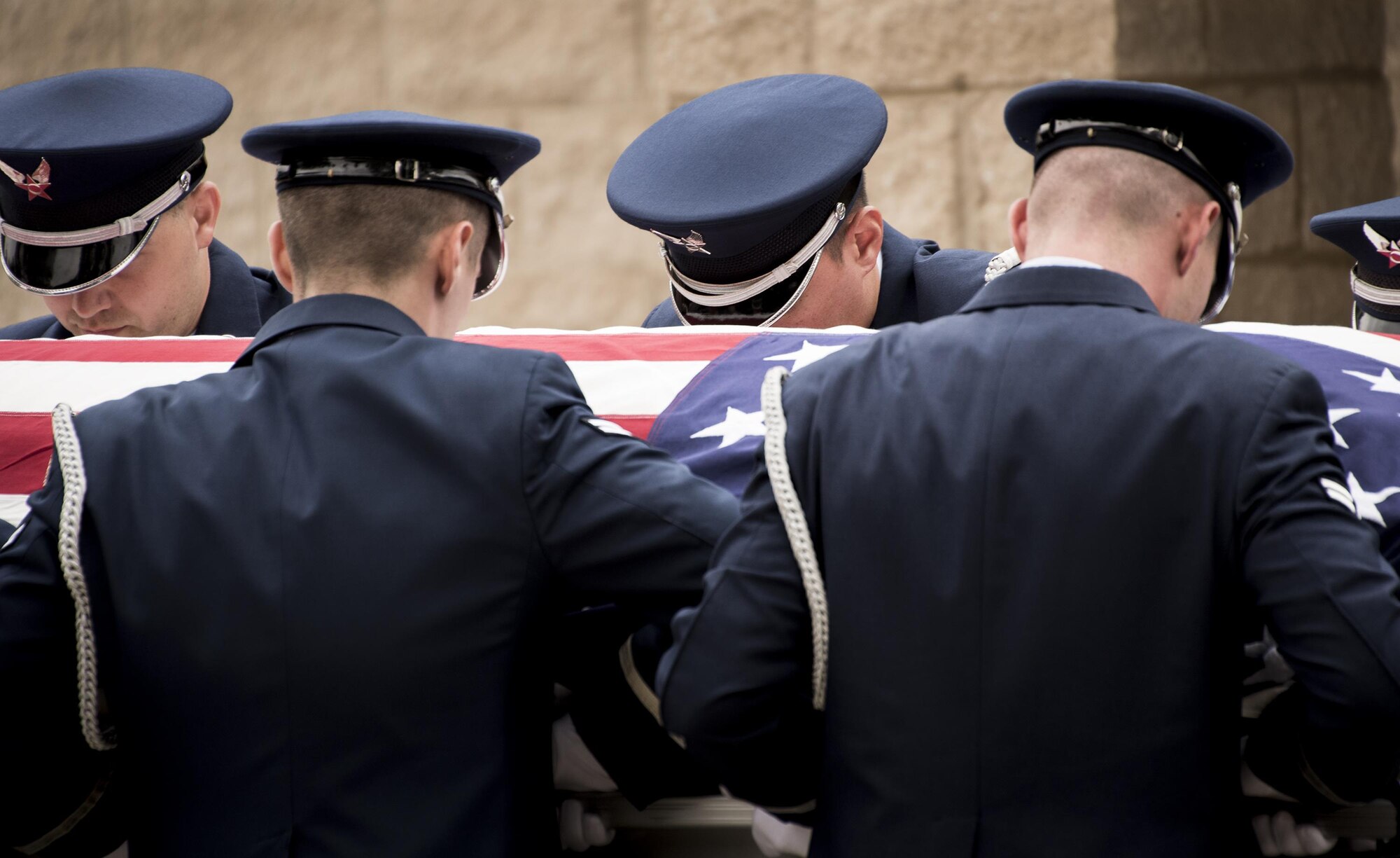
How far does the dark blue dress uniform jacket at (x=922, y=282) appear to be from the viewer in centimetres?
298

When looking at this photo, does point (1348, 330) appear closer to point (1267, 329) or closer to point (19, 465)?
point (1267, 329)

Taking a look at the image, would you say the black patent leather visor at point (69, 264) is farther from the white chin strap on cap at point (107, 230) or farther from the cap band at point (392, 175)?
the cap band at point (392, 175)

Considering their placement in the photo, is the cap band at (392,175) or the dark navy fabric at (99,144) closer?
the cap band at (392,175)

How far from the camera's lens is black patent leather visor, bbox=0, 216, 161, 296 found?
2809mm

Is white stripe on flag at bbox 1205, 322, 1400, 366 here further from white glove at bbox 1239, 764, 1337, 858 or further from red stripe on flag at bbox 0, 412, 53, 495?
red stripe on flag at bbox 0, 412, 53, 495

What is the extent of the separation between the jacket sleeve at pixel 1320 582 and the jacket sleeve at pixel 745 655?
1.35 feet

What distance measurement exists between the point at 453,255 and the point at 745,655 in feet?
1.98

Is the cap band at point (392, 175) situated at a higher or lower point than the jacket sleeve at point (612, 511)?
higher

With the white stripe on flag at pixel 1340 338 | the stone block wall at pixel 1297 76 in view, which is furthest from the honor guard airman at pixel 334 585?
the stone block wall at pixel 1297 76

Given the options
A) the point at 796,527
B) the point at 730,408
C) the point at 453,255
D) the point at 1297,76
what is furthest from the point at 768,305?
the point at 1297,76

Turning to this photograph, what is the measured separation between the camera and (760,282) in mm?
2531

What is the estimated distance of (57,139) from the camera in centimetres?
277

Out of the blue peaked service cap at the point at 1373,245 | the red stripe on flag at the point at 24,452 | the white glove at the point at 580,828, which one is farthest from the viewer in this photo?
the blue peaked service cap at the point at 1373,245

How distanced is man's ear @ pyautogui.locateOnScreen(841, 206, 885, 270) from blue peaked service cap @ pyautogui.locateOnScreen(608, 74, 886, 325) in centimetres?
8
